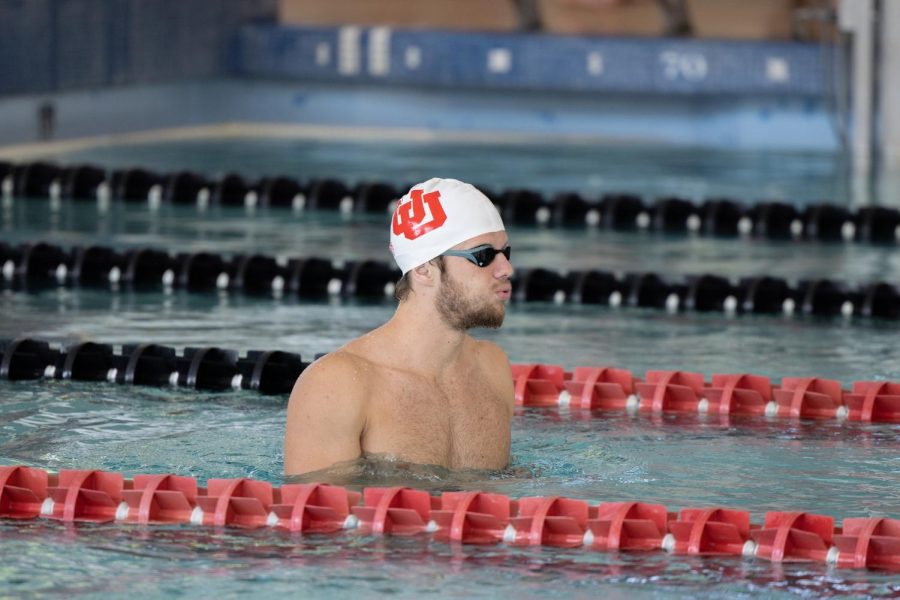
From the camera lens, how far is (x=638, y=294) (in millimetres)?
7457

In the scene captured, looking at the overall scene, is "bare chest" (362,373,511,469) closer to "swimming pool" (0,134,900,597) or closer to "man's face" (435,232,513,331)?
→ "swimming pool" (0,134,900,597)

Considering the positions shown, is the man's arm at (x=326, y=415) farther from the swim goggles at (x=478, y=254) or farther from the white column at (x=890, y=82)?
the white column at (x=890, y=82)

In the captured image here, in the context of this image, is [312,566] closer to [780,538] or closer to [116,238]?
[780,538]

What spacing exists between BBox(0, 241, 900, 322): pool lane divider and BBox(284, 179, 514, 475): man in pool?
11.6 feet

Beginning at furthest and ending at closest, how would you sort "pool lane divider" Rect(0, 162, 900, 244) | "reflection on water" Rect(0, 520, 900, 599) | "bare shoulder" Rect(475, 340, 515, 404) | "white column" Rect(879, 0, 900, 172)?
"white column" Rect(879, 0, 900, 172) < "pool lane divider" Rect(0, 162, 900, 244) < "bare shoulder" Rect(475, 340, 515, 404) < "reflection on water" Rect(0, 520, 900, 599)

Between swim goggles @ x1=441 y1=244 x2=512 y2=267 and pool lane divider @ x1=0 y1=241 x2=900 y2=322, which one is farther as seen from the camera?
pool lane divider @ x1=0 y1=241 x2=900 y2=322

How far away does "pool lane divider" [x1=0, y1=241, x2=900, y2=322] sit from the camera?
7.27 meters

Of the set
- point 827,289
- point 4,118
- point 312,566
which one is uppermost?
point 4,118

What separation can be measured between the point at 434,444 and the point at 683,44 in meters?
11.9

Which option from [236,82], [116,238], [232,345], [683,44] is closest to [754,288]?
[232,345]

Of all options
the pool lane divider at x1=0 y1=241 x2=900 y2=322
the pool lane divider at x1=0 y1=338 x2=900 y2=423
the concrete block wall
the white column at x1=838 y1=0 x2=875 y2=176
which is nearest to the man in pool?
the pool lane divider at x1=0 y1=338 x2=900 y2=423

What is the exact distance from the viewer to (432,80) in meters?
16.0

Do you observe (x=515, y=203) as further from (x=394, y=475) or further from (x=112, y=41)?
(x=394, y=475)

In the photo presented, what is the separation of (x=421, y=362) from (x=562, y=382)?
158cm
